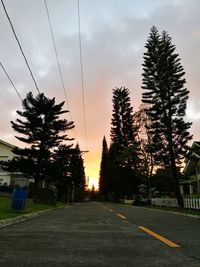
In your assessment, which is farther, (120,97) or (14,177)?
(120,97)

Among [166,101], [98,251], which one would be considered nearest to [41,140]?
[166,101]

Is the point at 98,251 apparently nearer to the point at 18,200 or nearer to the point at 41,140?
the point at 18,200

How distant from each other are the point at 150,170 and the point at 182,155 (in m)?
13.0

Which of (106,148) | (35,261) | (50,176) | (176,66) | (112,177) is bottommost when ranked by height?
(35,261)

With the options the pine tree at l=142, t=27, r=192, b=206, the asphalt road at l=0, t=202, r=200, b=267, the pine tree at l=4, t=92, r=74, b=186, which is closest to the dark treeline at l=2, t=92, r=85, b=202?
the pine tree at l=4, t=92, r=74, b=186

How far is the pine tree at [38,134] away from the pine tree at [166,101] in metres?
11.6

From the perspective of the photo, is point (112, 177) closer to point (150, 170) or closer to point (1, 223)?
point (150, 170)

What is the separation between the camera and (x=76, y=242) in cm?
739

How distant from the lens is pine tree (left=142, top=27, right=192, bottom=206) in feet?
114

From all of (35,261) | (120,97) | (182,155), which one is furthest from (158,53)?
(35,261)

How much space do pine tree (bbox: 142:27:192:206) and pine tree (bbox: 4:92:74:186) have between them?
11.6m

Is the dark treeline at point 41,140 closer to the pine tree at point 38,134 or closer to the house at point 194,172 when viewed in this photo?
the pine tree at point 38,134

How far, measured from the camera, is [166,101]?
35.5m

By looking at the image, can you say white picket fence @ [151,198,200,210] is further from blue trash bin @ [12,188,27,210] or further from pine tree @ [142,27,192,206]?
blue trash bin @ [12,188,27,210]
